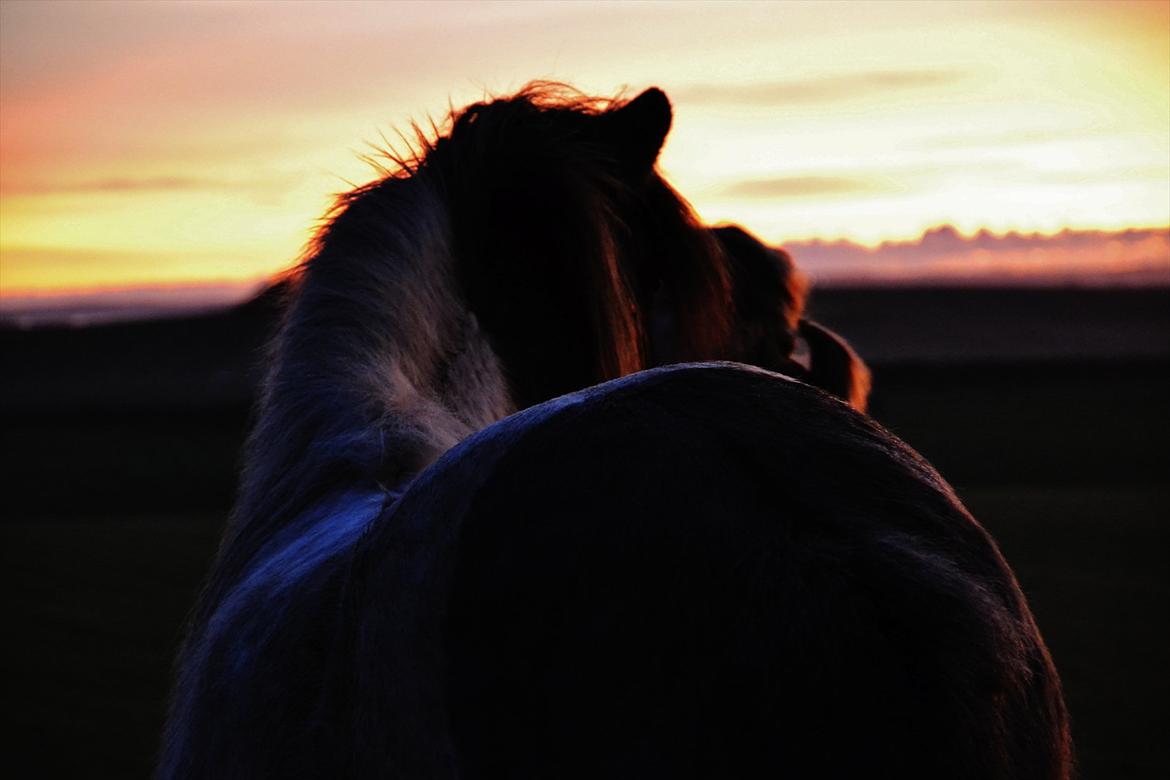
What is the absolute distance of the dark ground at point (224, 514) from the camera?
6.10 metres

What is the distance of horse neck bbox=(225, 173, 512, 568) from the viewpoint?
1.74m

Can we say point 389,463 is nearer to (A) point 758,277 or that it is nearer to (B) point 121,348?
(A) point 758,277

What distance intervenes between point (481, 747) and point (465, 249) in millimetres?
1463

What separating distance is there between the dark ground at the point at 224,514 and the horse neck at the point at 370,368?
1.47 ft

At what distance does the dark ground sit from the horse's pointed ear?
89 cm

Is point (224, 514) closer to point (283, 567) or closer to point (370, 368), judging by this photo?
point (370, 368)

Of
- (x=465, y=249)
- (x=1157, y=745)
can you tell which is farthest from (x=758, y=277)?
(x=1157, y=745)

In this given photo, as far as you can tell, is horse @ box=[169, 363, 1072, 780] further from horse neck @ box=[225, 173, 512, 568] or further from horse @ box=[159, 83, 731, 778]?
horse neck @ box=[225, 173, 512, 568]

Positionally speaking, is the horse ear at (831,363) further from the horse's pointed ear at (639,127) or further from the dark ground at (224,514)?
the dark ground at (224,514)

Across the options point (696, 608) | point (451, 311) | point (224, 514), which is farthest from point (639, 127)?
point (224, 514)

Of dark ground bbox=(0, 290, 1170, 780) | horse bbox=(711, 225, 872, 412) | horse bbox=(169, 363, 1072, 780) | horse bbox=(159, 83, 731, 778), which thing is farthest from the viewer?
dark ground bbox=(0, 290, 1170, 780)

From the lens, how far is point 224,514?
1388 centimetres

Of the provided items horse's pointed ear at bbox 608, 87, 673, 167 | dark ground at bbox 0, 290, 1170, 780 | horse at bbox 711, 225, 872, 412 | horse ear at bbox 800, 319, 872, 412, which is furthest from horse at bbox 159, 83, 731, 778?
horse ear at bbox 800, 319, 872, 412

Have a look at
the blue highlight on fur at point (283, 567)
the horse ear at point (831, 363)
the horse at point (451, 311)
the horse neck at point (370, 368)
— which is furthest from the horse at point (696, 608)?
the horse ear at point (831, 363)
